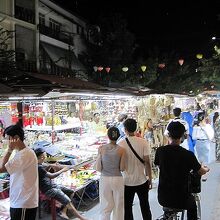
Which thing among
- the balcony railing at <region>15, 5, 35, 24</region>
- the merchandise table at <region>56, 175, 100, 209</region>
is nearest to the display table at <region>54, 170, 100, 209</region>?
the merchandise table at <region>56, 175, 100, 209</region>

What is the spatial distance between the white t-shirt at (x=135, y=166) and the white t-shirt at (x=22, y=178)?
146 centimetres

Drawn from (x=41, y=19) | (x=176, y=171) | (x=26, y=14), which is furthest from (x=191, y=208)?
(x=41, y=19)

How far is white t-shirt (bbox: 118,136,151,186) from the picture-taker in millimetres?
5401

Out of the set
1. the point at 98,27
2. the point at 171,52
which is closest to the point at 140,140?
the point at 98,27

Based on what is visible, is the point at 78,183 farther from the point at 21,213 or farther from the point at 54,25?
the point at 54,25

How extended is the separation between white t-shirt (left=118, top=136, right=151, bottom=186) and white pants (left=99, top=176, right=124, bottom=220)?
14cm

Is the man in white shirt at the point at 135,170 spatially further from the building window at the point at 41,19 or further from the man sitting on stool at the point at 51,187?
the building window at the point at 41,19

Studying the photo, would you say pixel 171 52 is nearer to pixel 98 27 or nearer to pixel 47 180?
pixel 98 27

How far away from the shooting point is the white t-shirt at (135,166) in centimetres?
540

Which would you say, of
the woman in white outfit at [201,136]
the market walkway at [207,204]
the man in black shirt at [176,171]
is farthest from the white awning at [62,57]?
the man in black shirt at [176,171]

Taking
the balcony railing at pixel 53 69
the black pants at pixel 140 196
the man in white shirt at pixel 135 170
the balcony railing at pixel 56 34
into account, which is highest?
the balcony railing at pixel 56 34

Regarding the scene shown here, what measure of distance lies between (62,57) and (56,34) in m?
1.66

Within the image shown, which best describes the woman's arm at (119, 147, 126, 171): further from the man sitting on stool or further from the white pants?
the man sitting on stool

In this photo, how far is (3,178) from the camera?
246 inches
